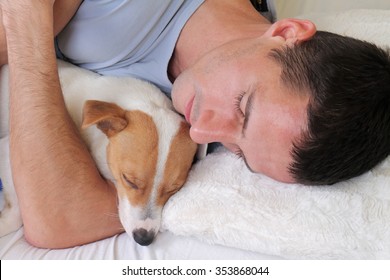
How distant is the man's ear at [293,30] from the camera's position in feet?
3.80

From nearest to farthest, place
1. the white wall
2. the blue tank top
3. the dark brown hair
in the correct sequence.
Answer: the dark brown hair, the blue tank top, the white wall

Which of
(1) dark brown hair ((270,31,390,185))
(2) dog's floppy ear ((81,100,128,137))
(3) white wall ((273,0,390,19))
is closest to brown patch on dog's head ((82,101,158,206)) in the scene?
(2) dog's floppy ear ((81,100,128,137))

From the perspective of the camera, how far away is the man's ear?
116 centimetres

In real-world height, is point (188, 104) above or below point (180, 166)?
above

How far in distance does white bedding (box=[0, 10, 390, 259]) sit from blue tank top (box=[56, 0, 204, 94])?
1.48 feet

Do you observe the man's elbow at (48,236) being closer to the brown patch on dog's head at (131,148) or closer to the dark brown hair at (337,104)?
the brown patch on dog's head at (131,148)

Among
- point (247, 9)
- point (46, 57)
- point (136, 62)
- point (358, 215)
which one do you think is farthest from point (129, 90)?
point (358, 215)

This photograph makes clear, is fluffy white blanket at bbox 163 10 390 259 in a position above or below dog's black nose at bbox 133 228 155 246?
above

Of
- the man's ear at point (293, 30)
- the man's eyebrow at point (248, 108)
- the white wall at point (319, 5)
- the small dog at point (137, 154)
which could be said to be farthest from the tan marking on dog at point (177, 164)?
the white wall at point (319, 5)

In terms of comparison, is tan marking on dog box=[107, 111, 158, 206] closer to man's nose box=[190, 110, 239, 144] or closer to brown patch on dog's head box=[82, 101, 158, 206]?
brown patch on dog's head box=[82, 101, 158, 206]

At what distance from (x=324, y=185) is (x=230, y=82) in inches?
15.2

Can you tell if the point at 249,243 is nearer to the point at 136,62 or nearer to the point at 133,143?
the point at 133,143

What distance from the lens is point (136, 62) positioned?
1513 millimetres

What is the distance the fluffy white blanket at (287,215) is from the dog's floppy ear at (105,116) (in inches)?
10.8
